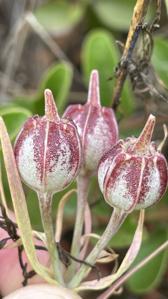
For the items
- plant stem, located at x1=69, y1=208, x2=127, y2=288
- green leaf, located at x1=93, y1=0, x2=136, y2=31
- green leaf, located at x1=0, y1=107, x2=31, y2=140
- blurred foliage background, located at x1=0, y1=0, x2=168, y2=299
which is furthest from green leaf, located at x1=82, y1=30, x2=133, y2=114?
plant stem, located at x1=69, y1=208, x2=127, y2=288

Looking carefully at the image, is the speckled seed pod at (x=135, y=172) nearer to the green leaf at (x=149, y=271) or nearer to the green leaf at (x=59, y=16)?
the green leaf at (x=149, y=271)

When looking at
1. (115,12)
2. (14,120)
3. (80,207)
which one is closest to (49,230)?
(80,207)

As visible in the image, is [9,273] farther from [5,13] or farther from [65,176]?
[5,13]

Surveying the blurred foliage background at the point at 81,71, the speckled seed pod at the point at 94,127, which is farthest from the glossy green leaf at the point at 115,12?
the speckled seed pod at the point at 94,127

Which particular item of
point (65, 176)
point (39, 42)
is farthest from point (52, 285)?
point (39, 42)

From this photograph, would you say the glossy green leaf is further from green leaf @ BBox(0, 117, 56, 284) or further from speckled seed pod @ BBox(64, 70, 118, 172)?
green leaf @ BBox(0, 117, 56, 284)

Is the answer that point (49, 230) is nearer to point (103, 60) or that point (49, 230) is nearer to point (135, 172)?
point (135, 172)
